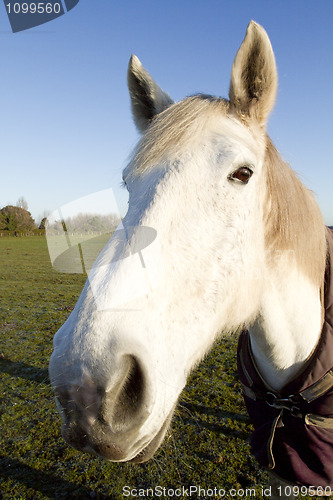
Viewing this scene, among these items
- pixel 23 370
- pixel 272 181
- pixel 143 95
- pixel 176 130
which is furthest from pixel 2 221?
pixel 272 181

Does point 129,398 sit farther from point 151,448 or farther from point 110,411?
point 151,448

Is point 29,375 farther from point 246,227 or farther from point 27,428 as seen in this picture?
point 246,227

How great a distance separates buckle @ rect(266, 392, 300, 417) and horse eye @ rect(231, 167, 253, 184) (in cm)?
159

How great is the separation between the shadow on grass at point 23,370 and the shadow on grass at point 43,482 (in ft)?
6.08

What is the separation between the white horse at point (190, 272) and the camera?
110 cm

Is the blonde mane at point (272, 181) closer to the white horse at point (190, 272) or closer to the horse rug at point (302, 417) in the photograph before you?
the white horse at point (190, 272)

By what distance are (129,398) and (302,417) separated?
5.10ft

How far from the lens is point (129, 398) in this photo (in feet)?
3.76

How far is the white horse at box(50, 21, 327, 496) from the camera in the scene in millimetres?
1103

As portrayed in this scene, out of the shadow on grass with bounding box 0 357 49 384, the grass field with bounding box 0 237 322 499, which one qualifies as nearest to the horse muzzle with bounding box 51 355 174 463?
the grass field with bounding box 0 237 322 499

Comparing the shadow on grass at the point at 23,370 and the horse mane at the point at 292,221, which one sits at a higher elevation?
the horse mane at the point at 292,221

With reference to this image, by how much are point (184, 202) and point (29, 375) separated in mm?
5602

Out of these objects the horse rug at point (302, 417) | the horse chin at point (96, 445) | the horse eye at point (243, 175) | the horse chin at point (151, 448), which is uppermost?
the horse eye at point (243, 175)

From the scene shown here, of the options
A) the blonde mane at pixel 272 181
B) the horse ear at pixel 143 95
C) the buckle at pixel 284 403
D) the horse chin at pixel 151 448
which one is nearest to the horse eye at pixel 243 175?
the blonde mane at pixel 272 181
